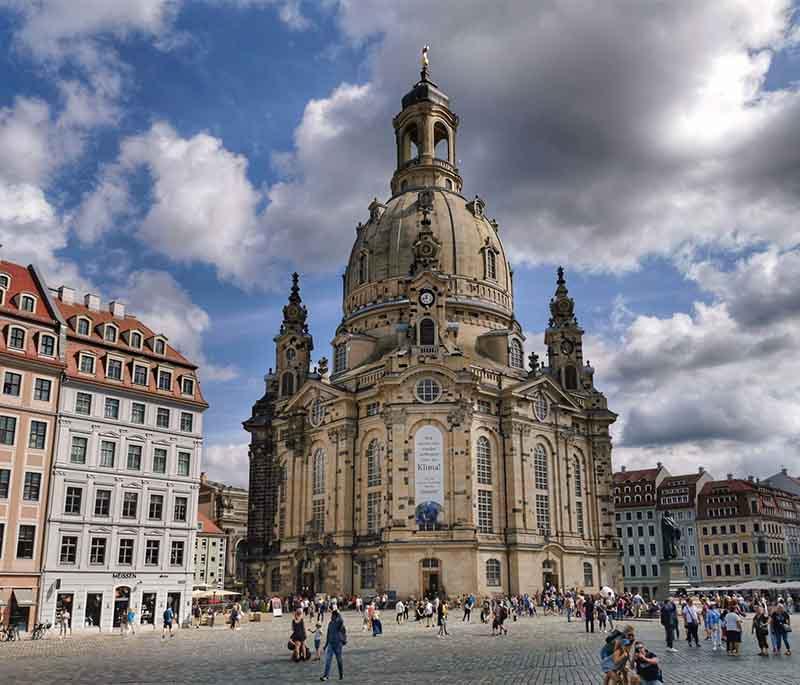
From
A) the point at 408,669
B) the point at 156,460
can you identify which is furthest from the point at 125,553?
the point at 408,669

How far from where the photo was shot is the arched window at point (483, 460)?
7256 cm

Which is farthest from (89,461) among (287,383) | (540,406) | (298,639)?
(540,406)

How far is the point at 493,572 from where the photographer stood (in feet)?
229

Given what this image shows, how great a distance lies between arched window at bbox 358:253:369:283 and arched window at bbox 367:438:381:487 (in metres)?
21.8

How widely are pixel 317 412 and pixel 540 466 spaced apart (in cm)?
2212

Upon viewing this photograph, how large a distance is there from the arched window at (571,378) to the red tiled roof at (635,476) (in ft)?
143

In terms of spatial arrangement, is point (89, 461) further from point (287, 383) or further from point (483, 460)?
point (287, 383)

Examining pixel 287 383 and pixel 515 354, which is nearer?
pixel 515 354

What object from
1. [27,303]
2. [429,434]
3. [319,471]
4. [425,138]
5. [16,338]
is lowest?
[319,471]

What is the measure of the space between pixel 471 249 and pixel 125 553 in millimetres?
50134

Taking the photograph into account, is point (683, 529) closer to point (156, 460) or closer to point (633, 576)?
point (633, 576)

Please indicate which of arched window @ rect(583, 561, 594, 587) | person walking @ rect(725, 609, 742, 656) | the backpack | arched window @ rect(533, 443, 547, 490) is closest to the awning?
person walking @ rect(725, 609, 742, 656)

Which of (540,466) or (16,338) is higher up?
(16,338)

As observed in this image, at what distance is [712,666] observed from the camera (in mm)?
26375
